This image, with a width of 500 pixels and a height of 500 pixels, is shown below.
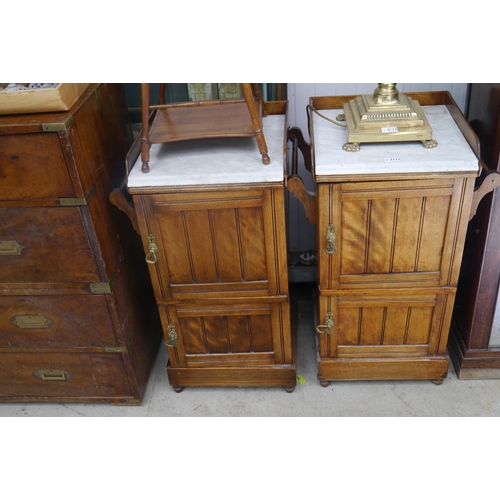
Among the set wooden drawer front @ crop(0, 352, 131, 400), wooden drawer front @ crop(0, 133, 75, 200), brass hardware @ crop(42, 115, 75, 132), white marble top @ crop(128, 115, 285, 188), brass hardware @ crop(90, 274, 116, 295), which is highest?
brass hardware @ crop(42, 115, 75, 132)

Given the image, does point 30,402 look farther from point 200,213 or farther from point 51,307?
point 200,213

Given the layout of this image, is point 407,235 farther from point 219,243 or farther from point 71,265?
point 71,265

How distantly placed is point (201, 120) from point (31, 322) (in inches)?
42.1

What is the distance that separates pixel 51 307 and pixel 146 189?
0.67m

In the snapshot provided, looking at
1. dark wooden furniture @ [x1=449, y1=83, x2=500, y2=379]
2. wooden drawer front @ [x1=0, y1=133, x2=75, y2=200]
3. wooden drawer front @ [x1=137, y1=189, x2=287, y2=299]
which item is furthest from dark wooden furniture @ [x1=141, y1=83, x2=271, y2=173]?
dark wooden furniture @ [x1=449, y1=83, x2=500, y2=379]

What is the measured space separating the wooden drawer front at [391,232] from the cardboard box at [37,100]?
0.92 meters

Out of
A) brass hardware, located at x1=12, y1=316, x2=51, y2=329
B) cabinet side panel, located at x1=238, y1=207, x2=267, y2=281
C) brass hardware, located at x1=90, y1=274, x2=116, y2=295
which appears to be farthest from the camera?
brass hardware, located at x1=12, y1=316, x2=51, y2=329

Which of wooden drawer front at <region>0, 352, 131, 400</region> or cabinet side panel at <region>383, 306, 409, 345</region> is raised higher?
cabinet side panel at <region>383, 306, 409, 345</region>

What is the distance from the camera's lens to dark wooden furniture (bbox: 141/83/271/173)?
184 centimetres

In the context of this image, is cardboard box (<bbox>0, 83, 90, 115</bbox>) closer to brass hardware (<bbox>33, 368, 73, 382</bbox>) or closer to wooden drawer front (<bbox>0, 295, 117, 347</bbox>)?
wooden drawer front (<bbox>0, 295, 117, 347</bbox>)

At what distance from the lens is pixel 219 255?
6.68 ft

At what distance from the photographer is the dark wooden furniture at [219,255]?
188 centimetres

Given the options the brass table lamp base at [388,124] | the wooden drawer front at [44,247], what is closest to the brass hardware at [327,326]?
the brass table lamp base at [388,124]

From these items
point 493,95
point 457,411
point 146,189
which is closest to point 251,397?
point 457,411
